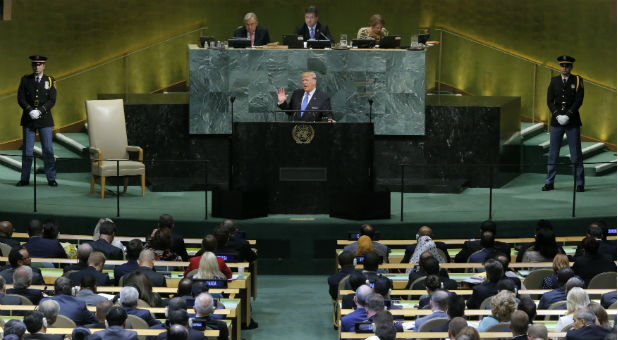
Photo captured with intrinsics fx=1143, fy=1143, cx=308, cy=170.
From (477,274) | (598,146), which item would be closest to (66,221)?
(477,274)

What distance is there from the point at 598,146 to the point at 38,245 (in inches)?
373

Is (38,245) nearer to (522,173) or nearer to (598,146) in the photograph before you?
(522,173)

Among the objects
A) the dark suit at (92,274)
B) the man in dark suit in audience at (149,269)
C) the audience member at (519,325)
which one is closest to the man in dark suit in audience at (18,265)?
the dark suit at (92,274)

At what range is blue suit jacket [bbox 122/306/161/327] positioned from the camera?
26.4ft

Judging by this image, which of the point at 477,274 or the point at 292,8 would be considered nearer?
the point at 477,274

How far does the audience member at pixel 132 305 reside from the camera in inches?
317

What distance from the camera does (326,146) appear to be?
13445 mm

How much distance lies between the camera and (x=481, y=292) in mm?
8859

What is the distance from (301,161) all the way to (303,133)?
13.2 inches

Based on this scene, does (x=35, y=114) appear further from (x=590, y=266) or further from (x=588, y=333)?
(x=588, y=333)

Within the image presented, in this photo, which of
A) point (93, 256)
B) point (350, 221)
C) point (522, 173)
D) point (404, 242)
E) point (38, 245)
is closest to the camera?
point (93, 256)

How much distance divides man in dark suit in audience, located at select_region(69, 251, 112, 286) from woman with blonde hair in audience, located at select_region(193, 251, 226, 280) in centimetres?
74

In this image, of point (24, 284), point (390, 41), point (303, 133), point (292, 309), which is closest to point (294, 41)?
point (390, 41)

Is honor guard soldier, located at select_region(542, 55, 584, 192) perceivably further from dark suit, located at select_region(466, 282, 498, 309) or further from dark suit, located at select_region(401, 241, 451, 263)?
dark suit, located at select_region(466, 282, 498, 309)
